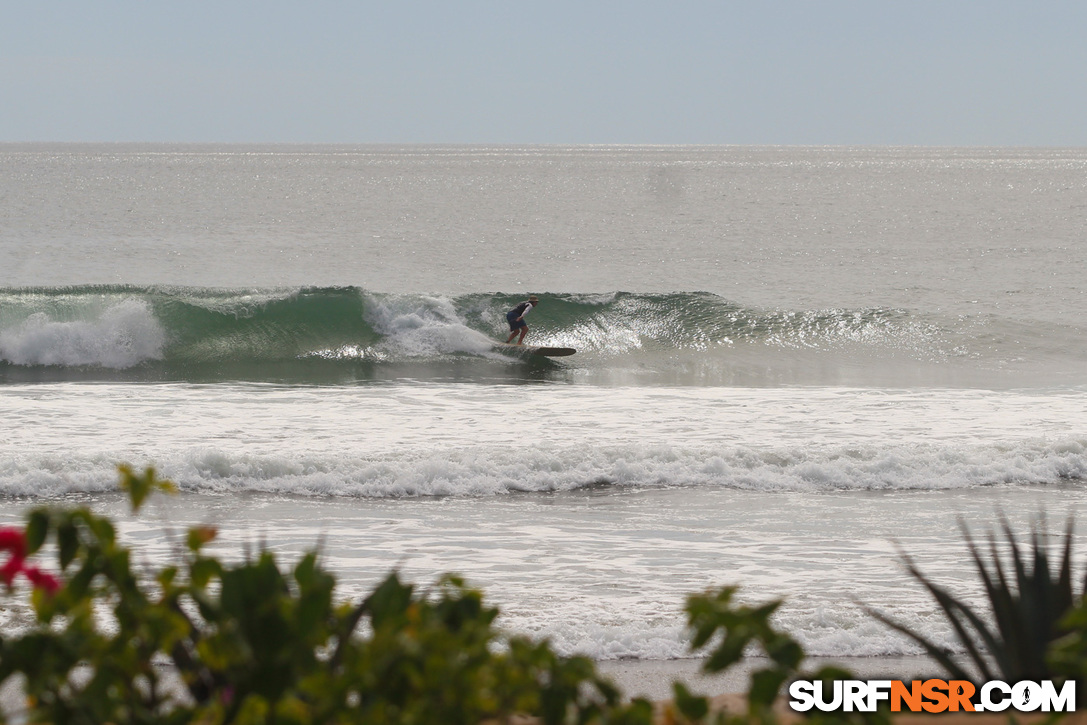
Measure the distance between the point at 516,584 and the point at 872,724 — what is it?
17.5 ft

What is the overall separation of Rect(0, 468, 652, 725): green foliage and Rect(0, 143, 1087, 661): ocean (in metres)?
1.10

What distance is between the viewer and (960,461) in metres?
11.8

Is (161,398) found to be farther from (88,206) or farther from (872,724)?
(88,206)

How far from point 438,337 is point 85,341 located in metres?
7.38

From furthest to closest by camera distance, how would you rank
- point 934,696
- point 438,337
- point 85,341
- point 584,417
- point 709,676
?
point 438,337 → point 85,341 → point 584,417 → point 709,676 → point 934,696

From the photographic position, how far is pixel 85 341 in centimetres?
2183

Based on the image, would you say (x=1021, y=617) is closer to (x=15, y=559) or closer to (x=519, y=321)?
(x=15, y=559)

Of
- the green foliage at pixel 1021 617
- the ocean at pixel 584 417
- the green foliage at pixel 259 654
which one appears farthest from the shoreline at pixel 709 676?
the green foliage at pixel 259 654

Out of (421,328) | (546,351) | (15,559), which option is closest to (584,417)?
(546,351)

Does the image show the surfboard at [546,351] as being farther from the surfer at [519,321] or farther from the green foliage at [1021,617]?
the green foliage at [1021,617]

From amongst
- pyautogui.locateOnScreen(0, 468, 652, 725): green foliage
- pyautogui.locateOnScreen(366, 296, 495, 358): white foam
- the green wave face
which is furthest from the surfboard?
pyautogui.locateOnScreen(0, 468, 652, 725): green foliage

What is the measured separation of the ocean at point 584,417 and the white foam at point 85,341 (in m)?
0.08

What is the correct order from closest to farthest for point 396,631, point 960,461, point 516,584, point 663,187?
point 396,631
point 516,584
point 960,461
point 663,187

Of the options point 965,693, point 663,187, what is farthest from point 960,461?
point 663,187
